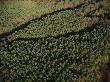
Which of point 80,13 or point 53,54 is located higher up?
point 80,13

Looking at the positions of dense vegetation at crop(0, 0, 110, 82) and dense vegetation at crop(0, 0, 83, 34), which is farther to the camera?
dense vegetation at crop(0, 0, 83, 34)

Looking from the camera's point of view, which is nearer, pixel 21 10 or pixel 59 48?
pixel 59 48

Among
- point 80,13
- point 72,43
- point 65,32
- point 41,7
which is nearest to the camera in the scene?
point 72,43

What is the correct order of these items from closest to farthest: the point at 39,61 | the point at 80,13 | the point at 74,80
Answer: the point at 74,80, the point at 39,61, the point at 80,13

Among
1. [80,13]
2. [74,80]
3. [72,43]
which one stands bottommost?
[74,80]

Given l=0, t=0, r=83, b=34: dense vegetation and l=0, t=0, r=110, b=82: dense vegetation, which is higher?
Result: l=0, t=0, r=83, b=34: dense vegetation

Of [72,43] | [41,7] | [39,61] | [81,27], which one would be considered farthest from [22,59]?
[41,7]

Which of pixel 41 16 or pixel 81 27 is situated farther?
pixel 41 16

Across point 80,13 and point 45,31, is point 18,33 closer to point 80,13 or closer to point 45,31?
point 45,31
